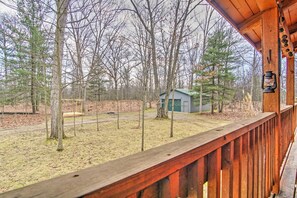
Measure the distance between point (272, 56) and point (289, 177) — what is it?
1.80m

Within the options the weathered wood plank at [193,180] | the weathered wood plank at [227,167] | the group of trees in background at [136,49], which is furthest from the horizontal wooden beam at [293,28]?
the group of trees in background at [136,49]

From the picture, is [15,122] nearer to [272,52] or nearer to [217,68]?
[272,52]

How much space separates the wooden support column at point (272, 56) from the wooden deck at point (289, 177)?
0.46 feet

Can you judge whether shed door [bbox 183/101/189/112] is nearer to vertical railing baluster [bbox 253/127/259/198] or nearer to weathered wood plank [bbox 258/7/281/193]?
weathered wood plank [bbox 258/7/281/193]

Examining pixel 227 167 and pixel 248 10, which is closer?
pixel 227 167

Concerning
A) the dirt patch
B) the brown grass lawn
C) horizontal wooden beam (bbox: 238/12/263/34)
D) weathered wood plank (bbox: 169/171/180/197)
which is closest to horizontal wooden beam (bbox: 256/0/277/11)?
horizontal wooden beam (bbox: 238/12/263/34)

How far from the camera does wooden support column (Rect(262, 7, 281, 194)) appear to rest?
2.04 m

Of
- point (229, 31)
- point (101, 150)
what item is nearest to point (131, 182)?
point (101, 150)


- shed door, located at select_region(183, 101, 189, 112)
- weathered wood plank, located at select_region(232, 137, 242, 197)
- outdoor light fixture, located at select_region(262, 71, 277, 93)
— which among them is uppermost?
outdoor light fixture, located at select_region(262, 71, 277, 93)

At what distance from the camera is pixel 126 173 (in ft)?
1.54

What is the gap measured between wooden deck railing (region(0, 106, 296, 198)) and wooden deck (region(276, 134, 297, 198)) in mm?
1063

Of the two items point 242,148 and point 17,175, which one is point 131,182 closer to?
point 242,148

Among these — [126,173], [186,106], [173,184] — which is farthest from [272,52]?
[186,106]

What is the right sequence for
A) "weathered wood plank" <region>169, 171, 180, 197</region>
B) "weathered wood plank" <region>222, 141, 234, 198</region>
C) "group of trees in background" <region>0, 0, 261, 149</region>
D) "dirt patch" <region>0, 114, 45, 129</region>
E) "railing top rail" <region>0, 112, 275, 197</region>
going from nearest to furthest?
1. "railing top rail" <region>0, 112, 275, 197</region>
2. "weathered wood plank" <region>169, 171, 180, 197</region>
3. "weathered wood plank" <region>222, 141, 234, 198</region>
4. "dirt patch" <region>0, 114, 45, 129</region>
5. "group of trees in background" <region>0, 0, 261, 149</region>
